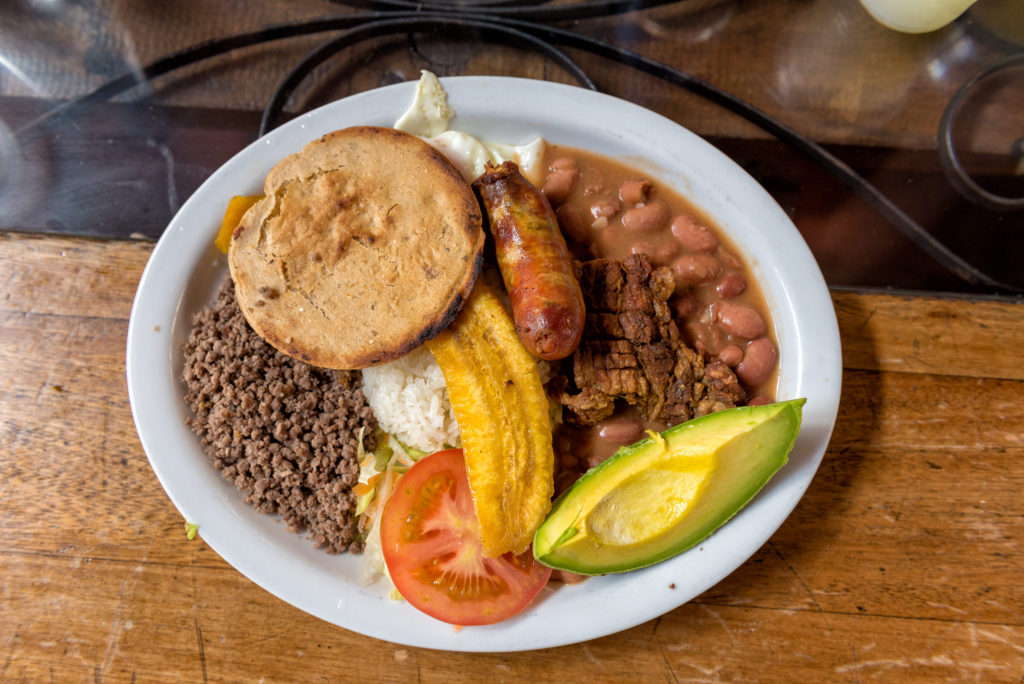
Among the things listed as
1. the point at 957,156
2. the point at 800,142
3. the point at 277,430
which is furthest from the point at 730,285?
the point at 277,430

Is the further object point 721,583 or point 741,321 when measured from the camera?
point 721,583

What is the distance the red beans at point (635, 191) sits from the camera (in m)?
2.91

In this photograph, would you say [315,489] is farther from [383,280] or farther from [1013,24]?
[1013,24]

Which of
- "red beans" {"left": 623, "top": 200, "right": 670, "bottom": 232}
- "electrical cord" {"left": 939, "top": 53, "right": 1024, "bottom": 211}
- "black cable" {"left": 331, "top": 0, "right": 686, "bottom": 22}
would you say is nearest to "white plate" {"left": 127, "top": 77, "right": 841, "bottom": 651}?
"red beans" {"left": 623, "top": 200, "right": 670, "bottom": 232}

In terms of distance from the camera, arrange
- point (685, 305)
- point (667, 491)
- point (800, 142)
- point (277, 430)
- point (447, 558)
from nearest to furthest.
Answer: point (667, 491) → point (447, 558) → point (277, 430) → point (685, 305) → point (800, 142)

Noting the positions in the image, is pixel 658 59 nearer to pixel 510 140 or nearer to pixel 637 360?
pixel 510 140

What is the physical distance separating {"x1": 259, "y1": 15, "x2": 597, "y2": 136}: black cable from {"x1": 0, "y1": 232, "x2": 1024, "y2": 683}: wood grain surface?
129 centimetres

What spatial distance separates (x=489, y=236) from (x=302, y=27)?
1.72 m

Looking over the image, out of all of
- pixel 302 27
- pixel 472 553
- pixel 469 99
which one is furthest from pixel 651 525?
pixel 302 27

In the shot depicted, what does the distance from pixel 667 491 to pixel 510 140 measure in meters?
1.80

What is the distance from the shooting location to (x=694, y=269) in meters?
2.81

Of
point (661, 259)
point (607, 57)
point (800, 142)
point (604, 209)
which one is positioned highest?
point (607, 57)

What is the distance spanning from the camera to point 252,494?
9.01 feet

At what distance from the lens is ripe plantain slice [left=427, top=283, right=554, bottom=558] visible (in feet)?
8.10
